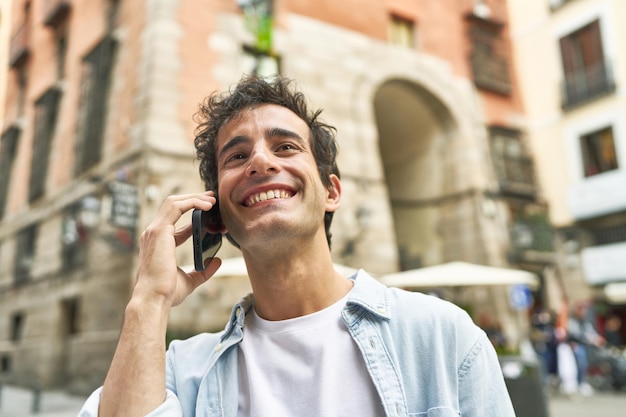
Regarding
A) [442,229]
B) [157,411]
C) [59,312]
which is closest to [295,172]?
[157,411]

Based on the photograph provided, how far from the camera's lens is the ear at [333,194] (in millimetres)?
2037

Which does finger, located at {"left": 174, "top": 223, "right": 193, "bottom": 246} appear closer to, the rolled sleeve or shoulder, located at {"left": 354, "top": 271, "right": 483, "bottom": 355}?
the rolled sleeve

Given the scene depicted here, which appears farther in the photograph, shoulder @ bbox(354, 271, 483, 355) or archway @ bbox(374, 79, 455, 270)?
archway @ bbox(374, 79, 455, 270)

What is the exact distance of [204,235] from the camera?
181cm

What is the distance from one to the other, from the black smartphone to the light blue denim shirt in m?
0.28

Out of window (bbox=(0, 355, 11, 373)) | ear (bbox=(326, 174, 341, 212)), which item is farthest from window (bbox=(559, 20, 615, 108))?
window (bbox=(0, 355, 11, 373))

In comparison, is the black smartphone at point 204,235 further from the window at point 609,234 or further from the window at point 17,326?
the window at point 609,234

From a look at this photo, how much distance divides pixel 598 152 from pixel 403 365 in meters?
17.6

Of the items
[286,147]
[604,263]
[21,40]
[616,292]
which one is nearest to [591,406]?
[616,292]

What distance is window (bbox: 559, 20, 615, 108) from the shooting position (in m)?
16.1

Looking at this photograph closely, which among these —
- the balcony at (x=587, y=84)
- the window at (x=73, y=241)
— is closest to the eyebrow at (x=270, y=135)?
the window at (x=73, y=241)

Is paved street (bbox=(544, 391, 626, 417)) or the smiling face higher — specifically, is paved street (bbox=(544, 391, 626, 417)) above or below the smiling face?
below

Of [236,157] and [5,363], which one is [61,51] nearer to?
[5,363]

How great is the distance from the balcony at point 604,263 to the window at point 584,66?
188 inches
